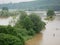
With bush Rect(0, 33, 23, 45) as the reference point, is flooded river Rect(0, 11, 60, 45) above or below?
below

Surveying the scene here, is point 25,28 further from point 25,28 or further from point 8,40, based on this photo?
point 8,40

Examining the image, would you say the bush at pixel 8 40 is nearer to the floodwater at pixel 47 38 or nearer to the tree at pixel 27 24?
the floodwater at pixel 47 38

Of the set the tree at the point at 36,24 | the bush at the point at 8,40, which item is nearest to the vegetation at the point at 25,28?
the tree at the point at 36,24

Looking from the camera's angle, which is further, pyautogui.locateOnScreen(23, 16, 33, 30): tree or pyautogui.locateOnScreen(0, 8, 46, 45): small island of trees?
pyautogui.locateOnScreen(23, 16, 33, 30): tree

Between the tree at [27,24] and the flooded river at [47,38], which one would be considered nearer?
the flooded river at [47,38]

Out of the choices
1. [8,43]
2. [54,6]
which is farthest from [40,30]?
[54,6]

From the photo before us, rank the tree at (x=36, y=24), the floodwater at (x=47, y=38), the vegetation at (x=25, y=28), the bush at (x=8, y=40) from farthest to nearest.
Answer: the tree at (x=36, y=24), the floodwater at (x=47, y=38), the vegetation at (x=25, y=28), the bush at (x=8, y=40)

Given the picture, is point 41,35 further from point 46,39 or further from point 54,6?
point 54,6

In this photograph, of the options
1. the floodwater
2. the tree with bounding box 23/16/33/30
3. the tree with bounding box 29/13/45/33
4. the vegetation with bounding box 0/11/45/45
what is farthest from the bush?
the tree with bounding box 29/13/45/33

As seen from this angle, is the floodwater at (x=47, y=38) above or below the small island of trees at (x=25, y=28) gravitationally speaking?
below

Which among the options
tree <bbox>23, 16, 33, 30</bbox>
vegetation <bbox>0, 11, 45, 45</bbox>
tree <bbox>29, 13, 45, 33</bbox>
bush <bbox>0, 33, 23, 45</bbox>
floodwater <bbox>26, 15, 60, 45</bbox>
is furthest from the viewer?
tree <bbox>29, 13, 45, 33</bbox>

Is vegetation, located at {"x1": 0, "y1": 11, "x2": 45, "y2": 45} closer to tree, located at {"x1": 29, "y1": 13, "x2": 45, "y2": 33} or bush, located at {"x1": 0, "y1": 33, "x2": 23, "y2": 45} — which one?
tree, located at {"x1": 29, "y1": 13, "x2": 45, "y2": 33}
